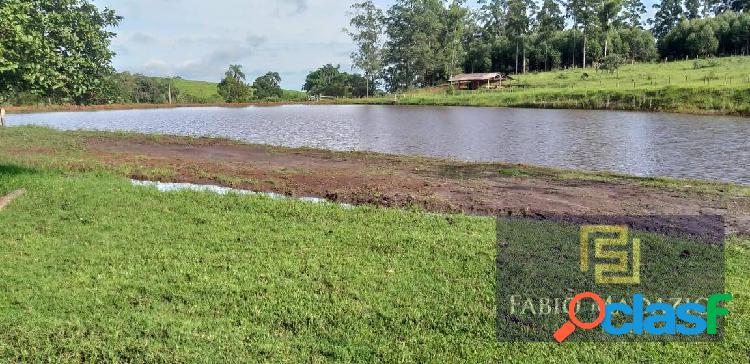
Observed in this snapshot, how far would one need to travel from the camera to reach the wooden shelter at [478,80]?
8971 cm

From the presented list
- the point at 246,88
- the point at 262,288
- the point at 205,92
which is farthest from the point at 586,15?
the point at 262,288

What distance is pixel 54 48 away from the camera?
1284 cm

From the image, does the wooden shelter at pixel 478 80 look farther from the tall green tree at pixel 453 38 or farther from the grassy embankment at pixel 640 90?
the tall green tree at pixel 453 38

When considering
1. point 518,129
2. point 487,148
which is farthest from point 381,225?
point 518,129

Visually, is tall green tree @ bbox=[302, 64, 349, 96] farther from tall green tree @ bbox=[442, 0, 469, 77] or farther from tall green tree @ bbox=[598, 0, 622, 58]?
tall green tree @ bbox=[598, 0, 622, 58]

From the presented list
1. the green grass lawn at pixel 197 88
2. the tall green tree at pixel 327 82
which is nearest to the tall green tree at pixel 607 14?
the tall green tree at pixel 327 82

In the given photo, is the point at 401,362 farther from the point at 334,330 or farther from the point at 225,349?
the point at 225,349

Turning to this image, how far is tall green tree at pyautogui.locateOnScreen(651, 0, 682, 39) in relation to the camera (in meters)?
122

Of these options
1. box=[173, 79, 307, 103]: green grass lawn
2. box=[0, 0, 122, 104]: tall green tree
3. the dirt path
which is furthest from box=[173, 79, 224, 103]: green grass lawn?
box=[0, 0, 122, 104]: tall green tree

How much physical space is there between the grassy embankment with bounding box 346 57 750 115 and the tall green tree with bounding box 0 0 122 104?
46.5 m

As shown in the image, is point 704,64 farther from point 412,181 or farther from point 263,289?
point 263,289

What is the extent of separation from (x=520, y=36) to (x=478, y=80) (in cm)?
1998

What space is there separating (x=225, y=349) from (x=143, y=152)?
21.0m

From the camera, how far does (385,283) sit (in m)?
6.83
